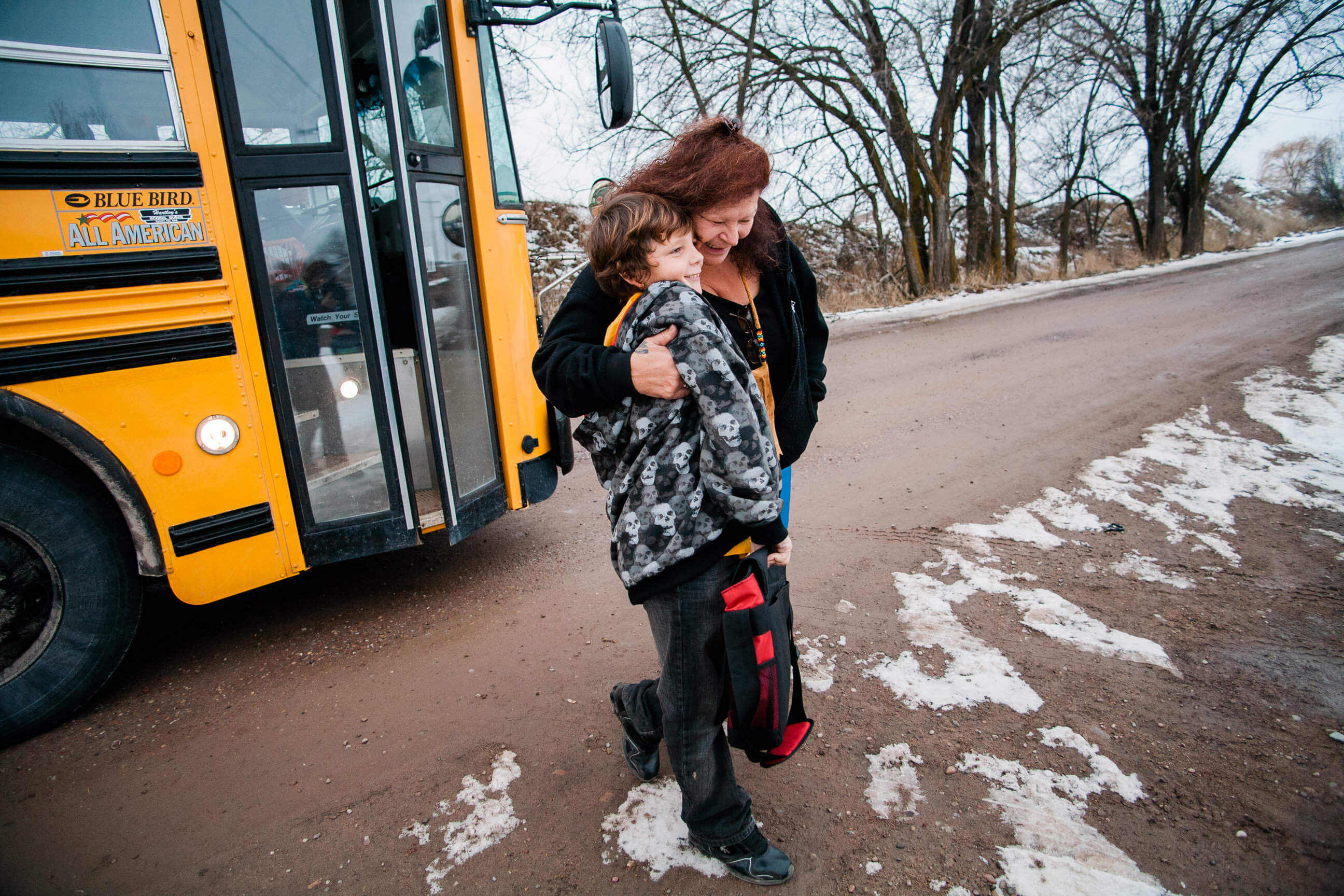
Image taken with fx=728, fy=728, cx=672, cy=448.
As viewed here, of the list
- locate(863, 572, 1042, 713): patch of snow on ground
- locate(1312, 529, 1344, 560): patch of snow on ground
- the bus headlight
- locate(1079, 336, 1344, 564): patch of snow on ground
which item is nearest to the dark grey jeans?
locate(863, 572, 1042, 713): patch of snow on ground

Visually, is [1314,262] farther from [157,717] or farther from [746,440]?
[157,717]

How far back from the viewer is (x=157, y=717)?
2.78m

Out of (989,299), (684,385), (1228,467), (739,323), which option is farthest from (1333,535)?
(989,299)

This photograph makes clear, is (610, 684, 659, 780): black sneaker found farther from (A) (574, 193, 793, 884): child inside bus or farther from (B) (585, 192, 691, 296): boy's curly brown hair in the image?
(B) (585, 192, 691, 296): boy's curly brown hair

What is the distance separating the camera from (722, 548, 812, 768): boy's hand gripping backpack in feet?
5.62

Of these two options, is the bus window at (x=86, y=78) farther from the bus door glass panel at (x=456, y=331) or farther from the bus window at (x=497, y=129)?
the bus window at (x=497, y=129)

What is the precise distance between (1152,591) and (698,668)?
243 cm

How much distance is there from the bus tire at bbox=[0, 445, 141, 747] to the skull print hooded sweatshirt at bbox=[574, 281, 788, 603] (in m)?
2.19

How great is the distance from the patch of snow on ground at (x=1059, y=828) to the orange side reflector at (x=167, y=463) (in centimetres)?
293

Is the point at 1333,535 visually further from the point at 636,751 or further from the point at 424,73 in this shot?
the point at 424,73

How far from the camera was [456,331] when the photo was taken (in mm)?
3344

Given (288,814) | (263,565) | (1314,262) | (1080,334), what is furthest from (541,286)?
(1314,262)

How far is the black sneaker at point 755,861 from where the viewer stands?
1.91 meters

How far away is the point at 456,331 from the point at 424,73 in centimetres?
111
